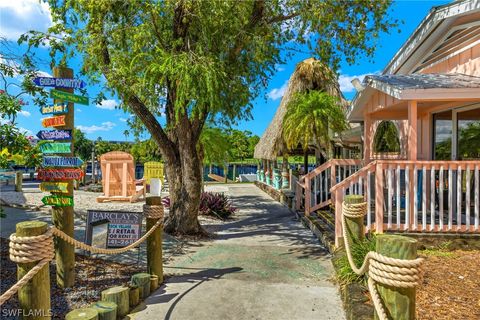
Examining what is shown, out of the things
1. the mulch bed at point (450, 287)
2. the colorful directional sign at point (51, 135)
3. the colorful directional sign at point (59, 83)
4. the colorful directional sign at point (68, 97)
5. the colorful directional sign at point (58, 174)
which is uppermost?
the colorful directional sign at point (59, 83)

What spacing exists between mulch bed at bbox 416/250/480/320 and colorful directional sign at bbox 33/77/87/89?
4928 mm

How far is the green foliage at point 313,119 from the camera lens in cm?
1156

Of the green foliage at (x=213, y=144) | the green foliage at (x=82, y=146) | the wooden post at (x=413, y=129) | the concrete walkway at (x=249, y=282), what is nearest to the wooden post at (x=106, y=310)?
the concrete walkway at (x=249, y=282)

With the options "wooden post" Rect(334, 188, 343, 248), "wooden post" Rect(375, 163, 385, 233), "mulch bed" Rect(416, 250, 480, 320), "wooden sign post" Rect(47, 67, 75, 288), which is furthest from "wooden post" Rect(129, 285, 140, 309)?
"wooden post" Rect(375, 163, 385, 233)

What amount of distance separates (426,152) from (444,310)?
21.2 feet

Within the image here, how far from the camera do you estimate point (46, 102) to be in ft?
16.3

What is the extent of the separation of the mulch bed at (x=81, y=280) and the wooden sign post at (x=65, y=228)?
16 cm

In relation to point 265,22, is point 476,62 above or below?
below

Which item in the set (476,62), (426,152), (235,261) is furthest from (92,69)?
(426,152)

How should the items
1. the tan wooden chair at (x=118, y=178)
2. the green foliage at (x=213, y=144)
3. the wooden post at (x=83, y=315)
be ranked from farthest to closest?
the green foliage at (x=213, y=144), the tan wooden chair at (x=118, y=178), the wooden post at (x=83, y=315)

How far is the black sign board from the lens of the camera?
15.3 feet

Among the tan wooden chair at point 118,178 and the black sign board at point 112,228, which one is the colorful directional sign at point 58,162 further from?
the tan wooden chair at point 118,178

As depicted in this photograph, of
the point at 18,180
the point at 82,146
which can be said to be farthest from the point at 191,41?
the point at 82,146

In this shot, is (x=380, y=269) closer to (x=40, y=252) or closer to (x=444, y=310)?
(x=444, y=310)
